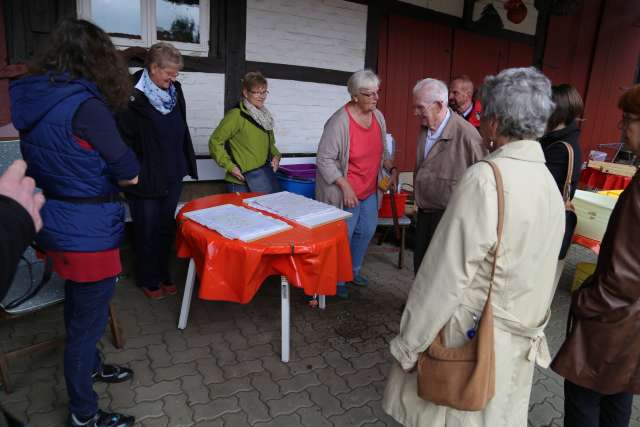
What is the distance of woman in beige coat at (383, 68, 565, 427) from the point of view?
1353 millimetres

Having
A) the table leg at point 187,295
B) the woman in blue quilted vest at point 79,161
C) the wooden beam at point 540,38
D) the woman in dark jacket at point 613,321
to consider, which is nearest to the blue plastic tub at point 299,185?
the table leg at point 187,295

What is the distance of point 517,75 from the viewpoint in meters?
1.46

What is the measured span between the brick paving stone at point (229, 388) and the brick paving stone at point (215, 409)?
41mm

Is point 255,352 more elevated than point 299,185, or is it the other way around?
point 299,185

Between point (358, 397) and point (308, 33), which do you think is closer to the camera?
point (358, 397)

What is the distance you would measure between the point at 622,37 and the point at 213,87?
8585 millimetres

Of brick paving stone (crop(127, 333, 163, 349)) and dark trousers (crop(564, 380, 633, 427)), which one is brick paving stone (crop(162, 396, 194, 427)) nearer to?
brick paving stone (crop(127, 333, 163, 349))

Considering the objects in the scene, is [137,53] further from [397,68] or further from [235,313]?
[397,68]

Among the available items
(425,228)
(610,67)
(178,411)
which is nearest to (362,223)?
(425,228)

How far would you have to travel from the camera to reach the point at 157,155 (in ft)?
10.1

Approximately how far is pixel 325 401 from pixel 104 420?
1.07 metres

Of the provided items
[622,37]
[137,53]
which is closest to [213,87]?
[137,53]

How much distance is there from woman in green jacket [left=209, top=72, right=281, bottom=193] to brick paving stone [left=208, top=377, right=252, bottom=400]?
1.63 metres

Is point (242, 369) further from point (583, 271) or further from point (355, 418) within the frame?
point (583, 271)
